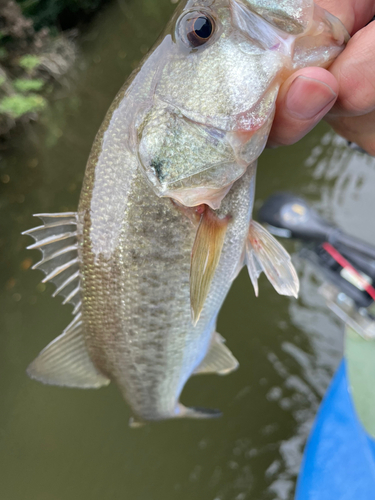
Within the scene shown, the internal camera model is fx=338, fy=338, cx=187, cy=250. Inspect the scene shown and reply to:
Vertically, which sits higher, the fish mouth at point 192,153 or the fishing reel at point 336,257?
the fish mouth at point 192,153

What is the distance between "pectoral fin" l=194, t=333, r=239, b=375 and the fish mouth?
2.85 feet

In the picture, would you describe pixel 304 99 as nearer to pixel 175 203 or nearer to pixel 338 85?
pixel 338 85

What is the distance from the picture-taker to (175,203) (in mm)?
1096

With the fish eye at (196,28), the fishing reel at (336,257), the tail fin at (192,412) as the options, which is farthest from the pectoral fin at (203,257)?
the fishing reel at (336,257)

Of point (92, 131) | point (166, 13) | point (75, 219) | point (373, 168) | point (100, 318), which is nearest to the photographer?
point (75, 219)

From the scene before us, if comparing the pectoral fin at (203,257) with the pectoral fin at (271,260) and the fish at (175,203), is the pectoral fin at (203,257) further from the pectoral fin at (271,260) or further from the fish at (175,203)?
the pectoral fin at (271,260)

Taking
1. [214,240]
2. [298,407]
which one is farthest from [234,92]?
[298,407]

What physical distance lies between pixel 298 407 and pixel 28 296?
3086 millimetres

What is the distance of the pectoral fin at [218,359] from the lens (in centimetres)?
165

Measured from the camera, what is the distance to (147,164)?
3.39 feet

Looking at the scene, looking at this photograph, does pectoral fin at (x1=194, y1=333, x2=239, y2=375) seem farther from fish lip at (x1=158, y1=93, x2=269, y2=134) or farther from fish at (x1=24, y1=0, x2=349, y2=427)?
fish lip at (x1=158, y1=93, x2=269, y2=134)

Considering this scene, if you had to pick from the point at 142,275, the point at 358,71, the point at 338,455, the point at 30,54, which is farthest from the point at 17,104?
the point at 338,455

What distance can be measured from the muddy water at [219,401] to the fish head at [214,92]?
2428 mm

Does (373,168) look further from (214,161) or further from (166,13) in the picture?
(166,13)
